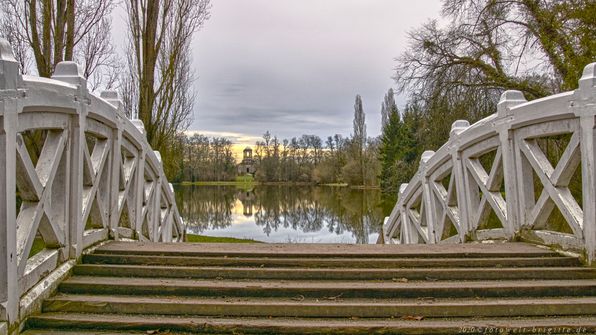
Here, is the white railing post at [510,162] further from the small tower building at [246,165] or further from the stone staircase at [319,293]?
the small tower building at [246,165]

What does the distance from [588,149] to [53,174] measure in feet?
14.1

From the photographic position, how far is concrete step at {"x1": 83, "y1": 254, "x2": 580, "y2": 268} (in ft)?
14.2

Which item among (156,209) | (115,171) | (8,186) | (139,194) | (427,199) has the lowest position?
(156,209)

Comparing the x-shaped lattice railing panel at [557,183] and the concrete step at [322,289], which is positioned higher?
the x-shaped lattice railing panel at [557,183]

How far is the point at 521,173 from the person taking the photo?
18.2 ft

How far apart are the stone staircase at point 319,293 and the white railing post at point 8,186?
321 mm

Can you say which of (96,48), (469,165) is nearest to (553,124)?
(469,165)

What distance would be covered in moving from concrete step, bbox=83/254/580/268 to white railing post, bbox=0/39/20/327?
125 centimetres

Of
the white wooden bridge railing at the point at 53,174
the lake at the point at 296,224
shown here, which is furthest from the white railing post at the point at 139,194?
the lake at the point at 296,224

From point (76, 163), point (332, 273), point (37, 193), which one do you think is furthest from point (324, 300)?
point (76, 163)

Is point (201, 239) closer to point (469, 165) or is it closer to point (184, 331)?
point (469, 165)

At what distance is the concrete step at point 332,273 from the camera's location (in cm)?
411

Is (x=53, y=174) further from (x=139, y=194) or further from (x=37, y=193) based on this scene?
(x=139, y=194)

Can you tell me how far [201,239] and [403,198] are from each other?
8.02m
